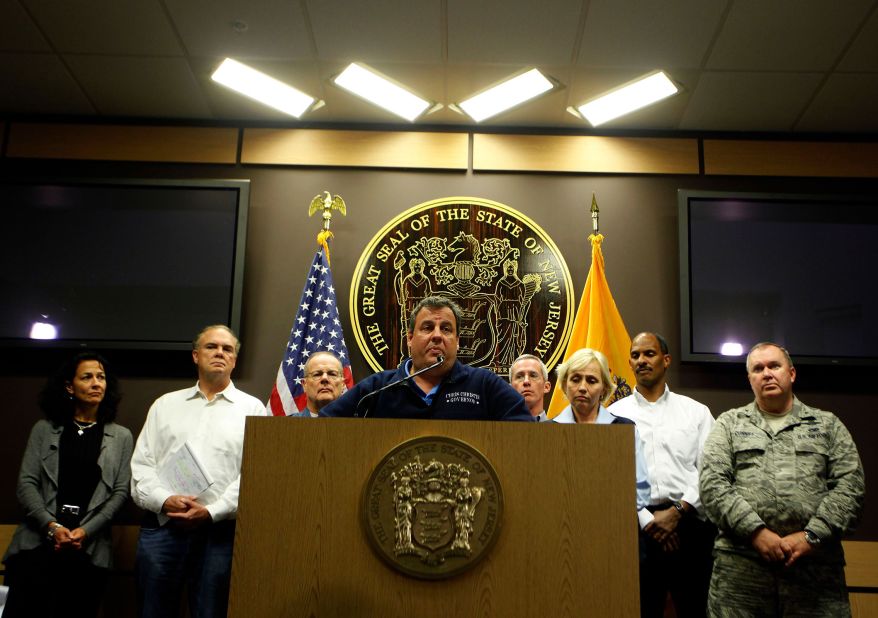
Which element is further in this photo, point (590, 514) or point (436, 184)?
point (436, 184)

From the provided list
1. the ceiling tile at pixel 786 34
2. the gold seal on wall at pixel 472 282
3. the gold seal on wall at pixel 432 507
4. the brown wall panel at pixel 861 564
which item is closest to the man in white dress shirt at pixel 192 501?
the gold seal on wall at pixel 472 282

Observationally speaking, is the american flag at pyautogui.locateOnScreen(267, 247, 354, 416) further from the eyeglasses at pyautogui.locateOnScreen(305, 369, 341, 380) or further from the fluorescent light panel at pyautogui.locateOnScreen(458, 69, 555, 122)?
the fluorescent light panel at pyautogui.locateOnScreen(458, 69, 555, 122)

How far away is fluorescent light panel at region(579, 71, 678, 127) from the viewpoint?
168 inches

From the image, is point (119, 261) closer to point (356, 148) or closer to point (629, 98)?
point (356, 148)

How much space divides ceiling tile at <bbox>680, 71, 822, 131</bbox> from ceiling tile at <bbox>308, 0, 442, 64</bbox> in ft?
5.01

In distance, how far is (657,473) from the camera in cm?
336

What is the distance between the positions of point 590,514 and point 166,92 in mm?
3710

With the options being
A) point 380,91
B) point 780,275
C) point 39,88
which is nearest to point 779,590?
point 780,275

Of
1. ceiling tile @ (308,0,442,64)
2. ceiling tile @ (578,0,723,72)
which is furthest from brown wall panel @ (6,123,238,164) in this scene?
ceiling tile @ (578,0,723,72)

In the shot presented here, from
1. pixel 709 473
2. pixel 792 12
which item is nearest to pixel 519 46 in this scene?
pixel 792 12

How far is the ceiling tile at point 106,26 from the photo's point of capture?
3785mm

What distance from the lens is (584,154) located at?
474 cm

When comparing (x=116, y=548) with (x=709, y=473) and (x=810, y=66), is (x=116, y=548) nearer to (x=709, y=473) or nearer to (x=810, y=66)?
(x=709, y=473)

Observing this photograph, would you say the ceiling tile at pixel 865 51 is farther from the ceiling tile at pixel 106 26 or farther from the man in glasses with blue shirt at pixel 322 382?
the ceiling tile at pixel 106 26
